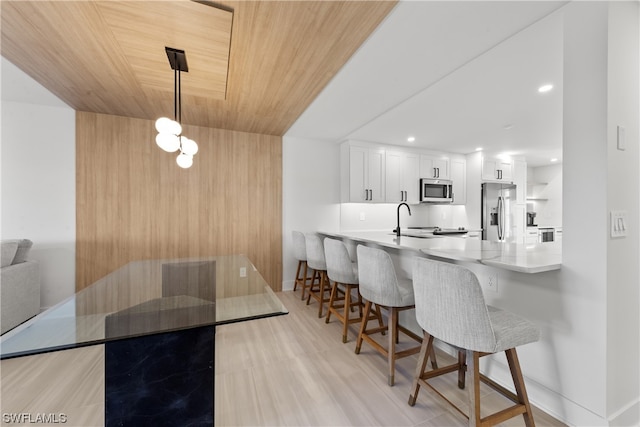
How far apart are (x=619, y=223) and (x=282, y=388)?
2.13 metres

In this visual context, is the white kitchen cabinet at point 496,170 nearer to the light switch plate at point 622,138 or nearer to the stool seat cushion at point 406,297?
the light switch plate at point 622,138

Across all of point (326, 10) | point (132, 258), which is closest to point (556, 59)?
point (326, 10)

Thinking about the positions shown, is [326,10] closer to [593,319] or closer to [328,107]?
[328,107]

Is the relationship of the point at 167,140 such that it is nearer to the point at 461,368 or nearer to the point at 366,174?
the point at 461,368

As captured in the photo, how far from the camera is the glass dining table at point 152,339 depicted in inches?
40.5

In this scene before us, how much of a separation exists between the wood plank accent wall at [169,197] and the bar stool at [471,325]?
281 cm

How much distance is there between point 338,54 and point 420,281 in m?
1.67

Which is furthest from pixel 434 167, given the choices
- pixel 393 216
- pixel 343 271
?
pixel 343 271

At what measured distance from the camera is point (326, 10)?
148 centimetres

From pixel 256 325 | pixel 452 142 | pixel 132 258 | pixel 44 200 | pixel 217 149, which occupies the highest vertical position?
pixel 452 142

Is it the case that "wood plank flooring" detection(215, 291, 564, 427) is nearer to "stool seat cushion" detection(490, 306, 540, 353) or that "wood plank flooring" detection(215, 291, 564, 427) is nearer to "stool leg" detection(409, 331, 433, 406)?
"stool leg" detection(409, 331, 433, 406)

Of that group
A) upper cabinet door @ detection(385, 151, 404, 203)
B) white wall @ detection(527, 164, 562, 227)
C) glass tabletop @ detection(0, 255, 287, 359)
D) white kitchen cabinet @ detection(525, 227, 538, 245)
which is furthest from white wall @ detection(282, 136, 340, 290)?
white wall @ detection(527, 164, 562, 227)

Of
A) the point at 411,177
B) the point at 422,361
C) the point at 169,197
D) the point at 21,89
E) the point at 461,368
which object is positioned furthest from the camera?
the point at 411,177

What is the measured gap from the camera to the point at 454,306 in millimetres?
1242
